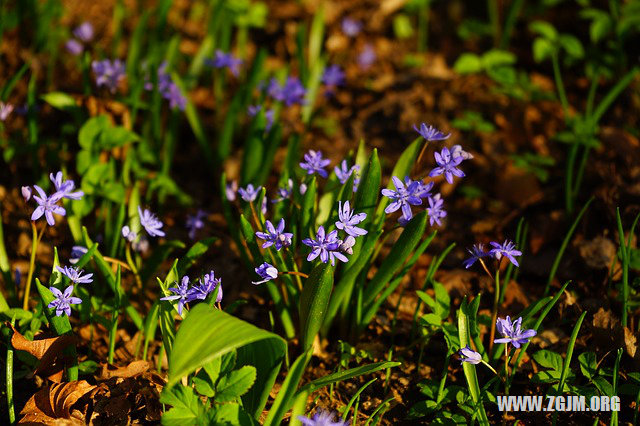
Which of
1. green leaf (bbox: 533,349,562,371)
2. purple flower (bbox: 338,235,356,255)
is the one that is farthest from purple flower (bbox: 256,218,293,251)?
green leaf (bbox: 533,349,562,371)

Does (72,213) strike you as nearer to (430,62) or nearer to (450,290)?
(450,290)

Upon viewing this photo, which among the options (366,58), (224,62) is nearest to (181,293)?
(224,62)

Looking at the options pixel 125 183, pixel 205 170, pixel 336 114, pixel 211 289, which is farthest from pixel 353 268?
pixel 336 114

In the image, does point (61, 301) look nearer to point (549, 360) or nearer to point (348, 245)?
point (348, 245)

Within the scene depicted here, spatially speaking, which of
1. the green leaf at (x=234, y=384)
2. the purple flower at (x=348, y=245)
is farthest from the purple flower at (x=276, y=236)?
the green leaf at (x=234, y=384)

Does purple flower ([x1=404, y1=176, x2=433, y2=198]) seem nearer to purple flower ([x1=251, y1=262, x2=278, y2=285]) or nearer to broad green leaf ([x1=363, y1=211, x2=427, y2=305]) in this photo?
broad green leaf ([x1=363, y1=211, x2=427, y2=305])

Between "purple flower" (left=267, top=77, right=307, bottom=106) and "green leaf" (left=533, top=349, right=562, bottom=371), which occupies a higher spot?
"purple flower" (left=267, top=77, right=307, bottom=106)
